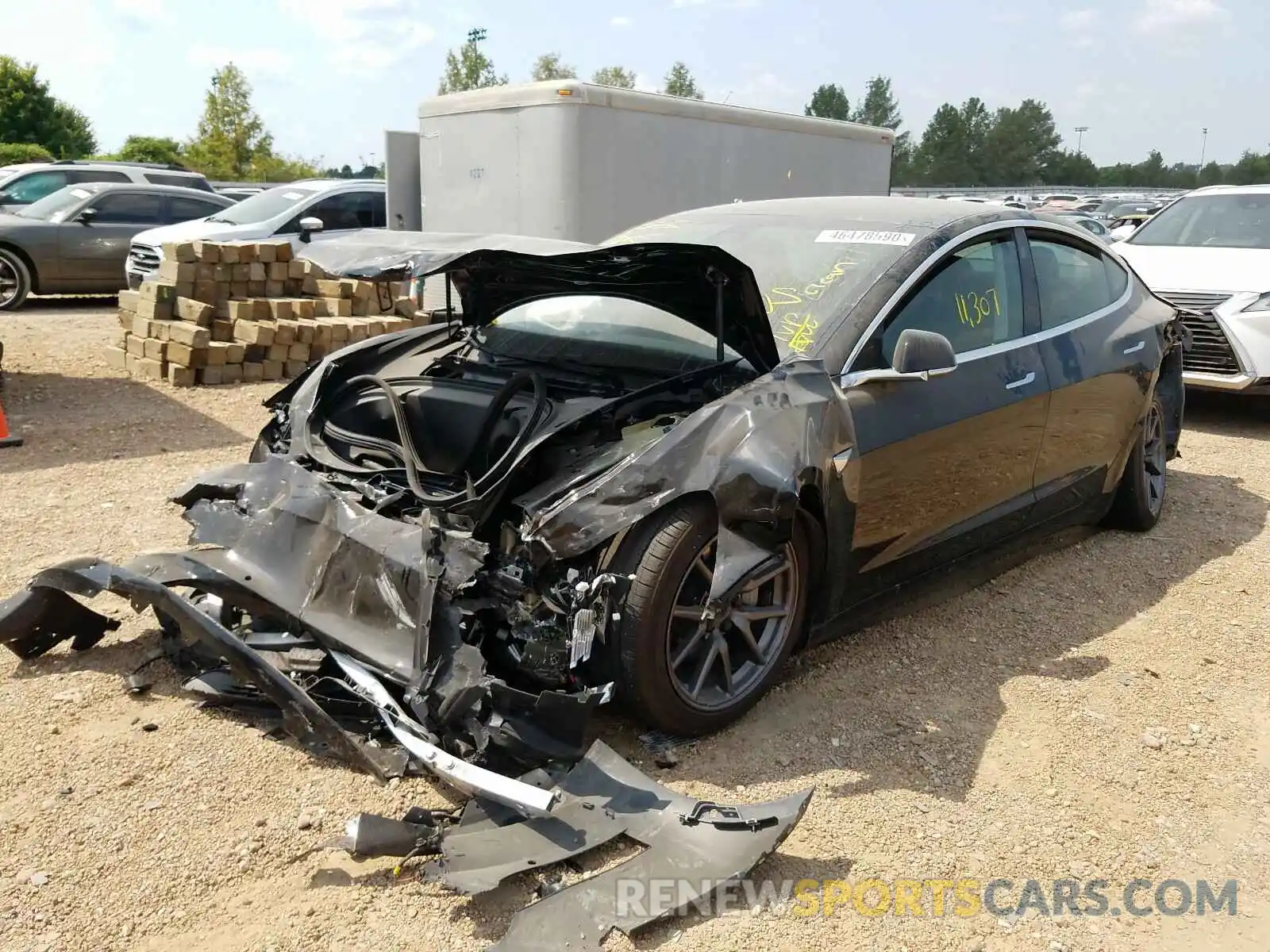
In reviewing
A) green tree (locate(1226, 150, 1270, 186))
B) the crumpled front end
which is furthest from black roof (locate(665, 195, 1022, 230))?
green tree (locate(1226, 150, 1270, 186))

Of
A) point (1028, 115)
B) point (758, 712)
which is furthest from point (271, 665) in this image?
point (1028, 115)

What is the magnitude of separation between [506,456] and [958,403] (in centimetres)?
182

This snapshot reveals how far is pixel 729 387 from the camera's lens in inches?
146

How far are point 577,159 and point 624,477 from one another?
23.7 feet

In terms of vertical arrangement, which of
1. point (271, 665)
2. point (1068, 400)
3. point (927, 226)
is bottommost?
point (271, 665)

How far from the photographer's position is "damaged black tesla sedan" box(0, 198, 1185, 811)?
122 inches

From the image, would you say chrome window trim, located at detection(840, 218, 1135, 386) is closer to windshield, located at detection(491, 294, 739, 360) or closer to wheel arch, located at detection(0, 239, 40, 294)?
windshield, located at detection(491, 294, 739, 360)

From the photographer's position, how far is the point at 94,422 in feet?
24.9

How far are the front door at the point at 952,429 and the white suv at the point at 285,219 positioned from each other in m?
Result: 8.92

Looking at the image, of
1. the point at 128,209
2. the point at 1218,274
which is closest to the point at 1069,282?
the point at 1218,274

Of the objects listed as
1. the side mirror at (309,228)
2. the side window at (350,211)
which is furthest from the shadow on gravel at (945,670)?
the side window at (350,211)

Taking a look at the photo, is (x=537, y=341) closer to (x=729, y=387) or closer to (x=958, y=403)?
(x=729, y=387)

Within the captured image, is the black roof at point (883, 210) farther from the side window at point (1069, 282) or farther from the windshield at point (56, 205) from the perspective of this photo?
the windshield at point (56, 205)

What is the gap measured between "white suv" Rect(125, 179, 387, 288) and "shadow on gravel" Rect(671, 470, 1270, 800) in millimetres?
9105
